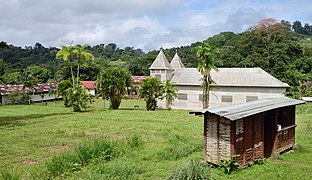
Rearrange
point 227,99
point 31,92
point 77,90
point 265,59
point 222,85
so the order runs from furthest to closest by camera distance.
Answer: point 265,59 < point 31,92 < point 227,99 < point 222,85 < point 77,90

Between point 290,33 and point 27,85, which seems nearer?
point 27,85

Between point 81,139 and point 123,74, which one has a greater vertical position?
point 123,74

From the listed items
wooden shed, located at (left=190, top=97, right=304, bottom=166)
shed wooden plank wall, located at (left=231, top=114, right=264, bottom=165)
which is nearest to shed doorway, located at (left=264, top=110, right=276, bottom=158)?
wooden shed, located at (left=190, top=97, right=304, bottom=166)

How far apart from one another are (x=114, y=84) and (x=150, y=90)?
3.64 m

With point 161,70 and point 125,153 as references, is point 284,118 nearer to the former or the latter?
point 125,153

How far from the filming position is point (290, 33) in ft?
175

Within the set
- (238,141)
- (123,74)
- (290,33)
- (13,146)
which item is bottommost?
(13,146)

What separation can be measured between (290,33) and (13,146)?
166 ft

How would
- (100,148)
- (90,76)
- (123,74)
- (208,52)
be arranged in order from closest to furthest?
(100,148) < (208,52) < (123,74) < (90,76)

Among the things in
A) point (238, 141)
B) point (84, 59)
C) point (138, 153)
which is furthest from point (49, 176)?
point (84, 59)

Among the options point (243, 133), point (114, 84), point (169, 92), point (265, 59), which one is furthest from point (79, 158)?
point (265, 59)

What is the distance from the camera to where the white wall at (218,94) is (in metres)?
30.9

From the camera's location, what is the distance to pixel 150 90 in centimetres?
3145

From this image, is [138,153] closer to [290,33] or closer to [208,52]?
[208,52]
